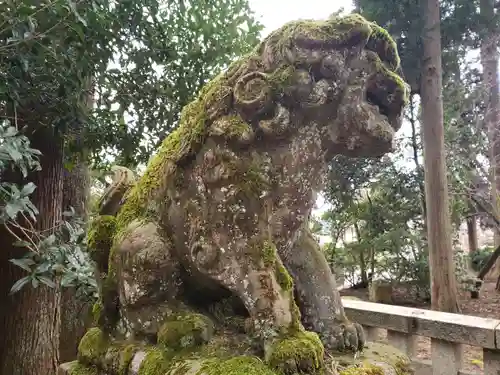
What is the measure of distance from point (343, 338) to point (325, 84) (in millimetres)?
893

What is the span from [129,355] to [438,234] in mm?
5517

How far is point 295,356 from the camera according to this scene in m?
1.27

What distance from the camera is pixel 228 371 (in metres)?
1.28

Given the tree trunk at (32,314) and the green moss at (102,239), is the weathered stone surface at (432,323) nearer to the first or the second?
the green moss at (102,239)

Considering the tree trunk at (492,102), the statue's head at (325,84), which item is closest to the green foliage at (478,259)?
the tree trunk at (492,102)

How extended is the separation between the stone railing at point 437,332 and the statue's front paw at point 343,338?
122 centimetres

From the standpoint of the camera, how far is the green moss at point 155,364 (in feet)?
4.67

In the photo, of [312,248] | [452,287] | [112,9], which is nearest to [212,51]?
[112,9]

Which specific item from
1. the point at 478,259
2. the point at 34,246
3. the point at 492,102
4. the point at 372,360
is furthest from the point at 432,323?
the point at 478,259

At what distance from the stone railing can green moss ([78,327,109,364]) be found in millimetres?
1877

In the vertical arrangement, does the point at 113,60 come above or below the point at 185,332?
above

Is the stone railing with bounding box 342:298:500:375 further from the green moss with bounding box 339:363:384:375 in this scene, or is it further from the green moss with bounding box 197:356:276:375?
the green moss with bounding box 197:356:276:375

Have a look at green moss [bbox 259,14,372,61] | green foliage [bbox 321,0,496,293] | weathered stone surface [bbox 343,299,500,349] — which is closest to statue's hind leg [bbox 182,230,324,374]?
green moss [bbox 259,14,372,61]

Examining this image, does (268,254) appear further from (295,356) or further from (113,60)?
(113,60)
